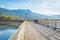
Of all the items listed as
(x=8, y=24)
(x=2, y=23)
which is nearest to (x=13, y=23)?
(x=8, y=24)

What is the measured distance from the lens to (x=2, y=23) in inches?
5000

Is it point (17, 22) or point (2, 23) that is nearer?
point (17, 22)

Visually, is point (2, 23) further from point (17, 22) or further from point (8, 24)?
point (17, 22)

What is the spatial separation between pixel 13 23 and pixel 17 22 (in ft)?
18.5

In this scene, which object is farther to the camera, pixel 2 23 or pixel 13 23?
pixel 2 23

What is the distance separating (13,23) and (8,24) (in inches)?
167

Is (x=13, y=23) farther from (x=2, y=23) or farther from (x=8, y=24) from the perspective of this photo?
(x=2, y=23)

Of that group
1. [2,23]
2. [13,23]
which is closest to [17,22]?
[13,23]

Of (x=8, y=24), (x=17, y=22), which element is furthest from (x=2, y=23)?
(x=17, y=22)

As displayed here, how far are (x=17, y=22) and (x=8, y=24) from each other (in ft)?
31.6

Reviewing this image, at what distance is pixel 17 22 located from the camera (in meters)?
114

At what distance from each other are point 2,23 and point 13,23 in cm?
1216

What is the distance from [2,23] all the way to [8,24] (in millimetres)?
8177

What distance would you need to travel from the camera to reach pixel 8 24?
121 meters
